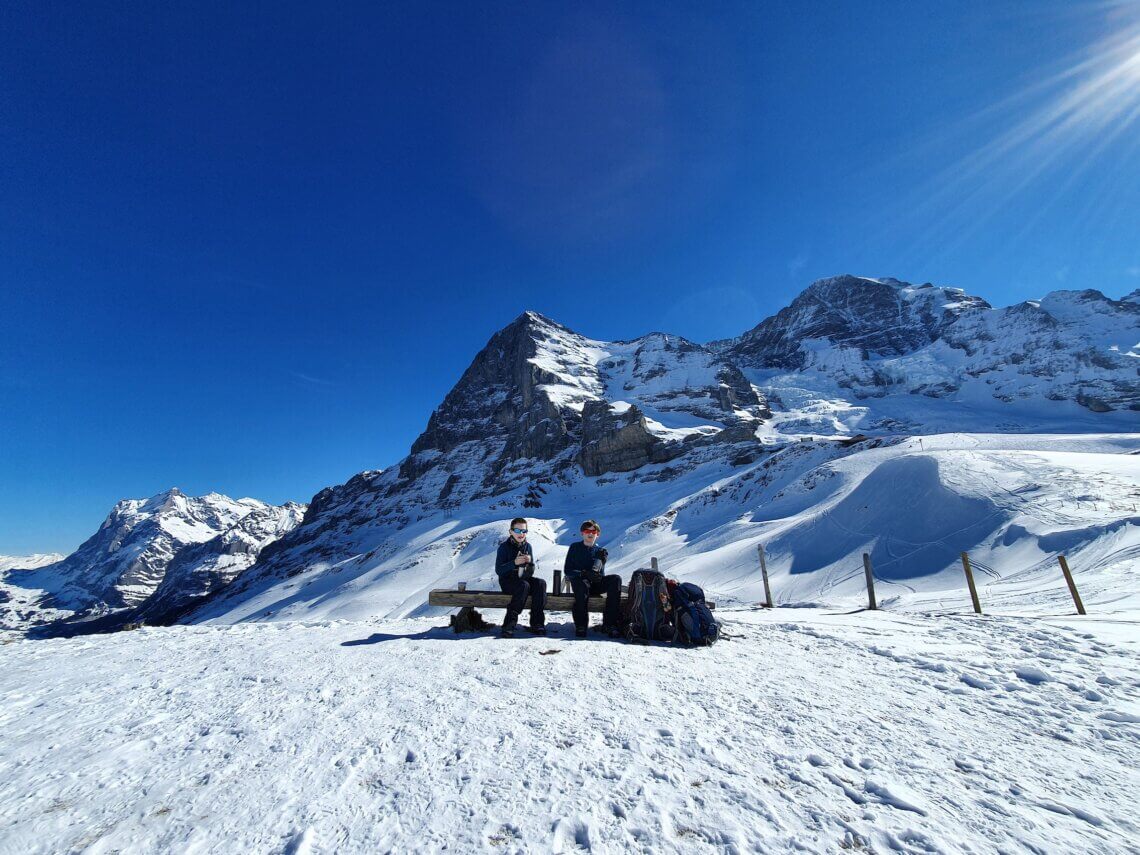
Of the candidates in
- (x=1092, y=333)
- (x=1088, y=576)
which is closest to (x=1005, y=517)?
(x=1088, y=576)

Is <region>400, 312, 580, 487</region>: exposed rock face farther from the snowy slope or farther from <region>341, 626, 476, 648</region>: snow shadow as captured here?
<region>341, 626, 476, 648</region>: snow shadow

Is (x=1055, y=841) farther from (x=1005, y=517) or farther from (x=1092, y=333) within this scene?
(x=1092, y=333)

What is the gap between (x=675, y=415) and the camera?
95188mm

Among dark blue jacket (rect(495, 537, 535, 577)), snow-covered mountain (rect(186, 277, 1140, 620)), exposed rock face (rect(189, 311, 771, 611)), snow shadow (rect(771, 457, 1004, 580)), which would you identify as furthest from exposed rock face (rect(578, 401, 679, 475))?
dark blue jacket (rect(495, 537, 535, 577))

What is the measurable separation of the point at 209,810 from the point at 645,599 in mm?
5791

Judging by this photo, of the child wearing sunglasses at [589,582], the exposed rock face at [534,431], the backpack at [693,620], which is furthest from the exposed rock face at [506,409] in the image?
the backpack at [693,620]

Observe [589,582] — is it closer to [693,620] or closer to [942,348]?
[693,620]

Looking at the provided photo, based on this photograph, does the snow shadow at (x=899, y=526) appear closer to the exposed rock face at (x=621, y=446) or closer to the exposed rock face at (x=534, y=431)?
the exposed rock face at (x=534, y=431)

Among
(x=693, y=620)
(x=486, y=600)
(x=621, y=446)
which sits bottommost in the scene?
(x=693, y=620)

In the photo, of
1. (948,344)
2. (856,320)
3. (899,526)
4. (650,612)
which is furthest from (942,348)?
(650,612)

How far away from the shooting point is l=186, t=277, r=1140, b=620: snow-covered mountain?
19.6 metres

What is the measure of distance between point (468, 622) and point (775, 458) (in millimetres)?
41653

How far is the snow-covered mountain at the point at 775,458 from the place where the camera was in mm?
19609

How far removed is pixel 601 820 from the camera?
268cm
